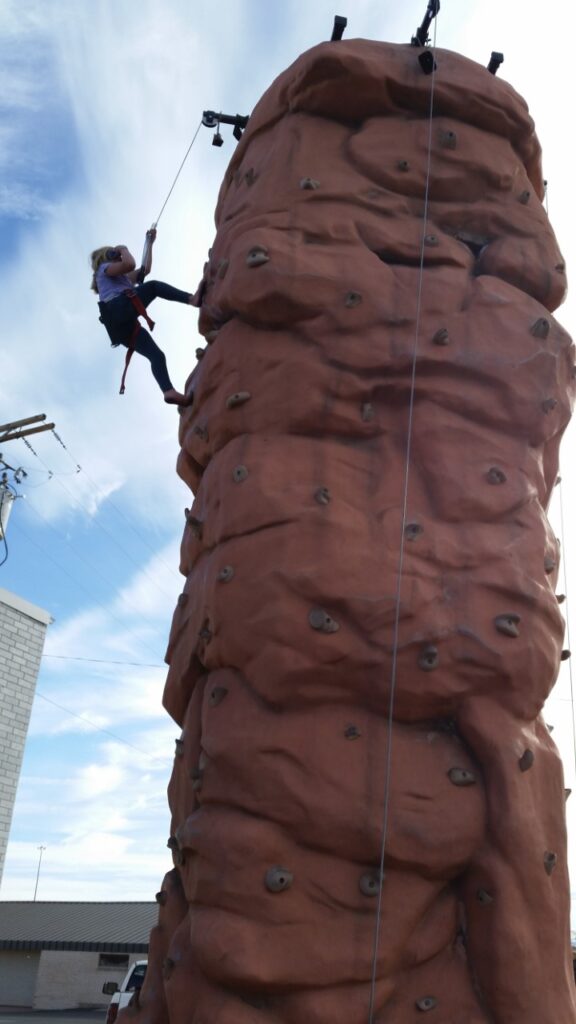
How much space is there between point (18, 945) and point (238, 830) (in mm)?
19482

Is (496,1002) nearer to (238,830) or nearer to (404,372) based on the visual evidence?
(238,830)

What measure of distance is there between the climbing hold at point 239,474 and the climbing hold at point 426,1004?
96.3 inches

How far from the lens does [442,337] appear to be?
4.80m

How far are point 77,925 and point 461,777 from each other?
20.7 meters

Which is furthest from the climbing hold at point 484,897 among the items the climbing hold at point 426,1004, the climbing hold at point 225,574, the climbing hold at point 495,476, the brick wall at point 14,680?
the brick wall at point 14,680

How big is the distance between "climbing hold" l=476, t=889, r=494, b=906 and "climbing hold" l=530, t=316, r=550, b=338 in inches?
113

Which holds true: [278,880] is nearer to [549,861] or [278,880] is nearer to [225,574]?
[549,861]

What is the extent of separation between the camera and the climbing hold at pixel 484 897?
3895 millimetres

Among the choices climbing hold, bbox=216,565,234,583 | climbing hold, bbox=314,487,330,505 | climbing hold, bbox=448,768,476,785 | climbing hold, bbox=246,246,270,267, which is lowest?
climbing hold, bbox=448,768,476,785

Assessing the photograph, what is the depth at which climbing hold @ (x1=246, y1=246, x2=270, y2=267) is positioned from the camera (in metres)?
4.96

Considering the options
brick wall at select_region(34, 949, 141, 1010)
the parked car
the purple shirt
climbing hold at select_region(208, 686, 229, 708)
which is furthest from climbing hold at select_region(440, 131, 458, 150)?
brick wall at select_region(34, 949, 141, 1010)

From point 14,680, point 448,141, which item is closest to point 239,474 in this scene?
point 448,141

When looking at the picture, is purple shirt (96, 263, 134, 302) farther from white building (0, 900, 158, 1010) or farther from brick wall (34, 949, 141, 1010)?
brick wall (34, 949, 141, 1010)

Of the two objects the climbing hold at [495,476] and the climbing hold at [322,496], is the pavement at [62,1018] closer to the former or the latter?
the climbing hold at [322,496]
